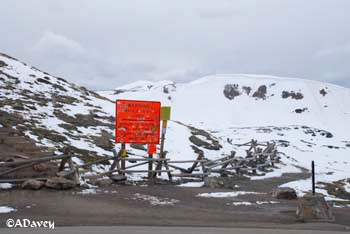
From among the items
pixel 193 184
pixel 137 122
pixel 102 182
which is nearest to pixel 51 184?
pixel 102 182

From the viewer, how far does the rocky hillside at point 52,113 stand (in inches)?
706

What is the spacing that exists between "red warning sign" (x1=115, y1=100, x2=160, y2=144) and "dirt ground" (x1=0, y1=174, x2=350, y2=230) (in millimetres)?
3340

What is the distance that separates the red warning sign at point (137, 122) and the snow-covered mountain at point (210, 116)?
2130 millimetres

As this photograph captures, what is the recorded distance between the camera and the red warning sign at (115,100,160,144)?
15125 millimetres

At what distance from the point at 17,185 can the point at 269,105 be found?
93.8m

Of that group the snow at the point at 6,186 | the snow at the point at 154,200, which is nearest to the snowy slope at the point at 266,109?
the snow at the point at 154,200

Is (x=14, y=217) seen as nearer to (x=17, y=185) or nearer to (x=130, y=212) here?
(x=130, y=212)

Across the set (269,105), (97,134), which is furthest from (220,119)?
(97,134)

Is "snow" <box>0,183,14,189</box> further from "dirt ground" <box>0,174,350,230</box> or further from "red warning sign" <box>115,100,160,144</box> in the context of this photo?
"red warning sign" <box>115,100,160,144</box>

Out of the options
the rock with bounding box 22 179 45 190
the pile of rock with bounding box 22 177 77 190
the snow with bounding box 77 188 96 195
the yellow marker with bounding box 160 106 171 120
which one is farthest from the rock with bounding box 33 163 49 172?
the yellow marker with bounding box 160 106 171 120

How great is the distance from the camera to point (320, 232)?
7.33 meters

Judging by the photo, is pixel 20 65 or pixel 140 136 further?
pixel 20 65

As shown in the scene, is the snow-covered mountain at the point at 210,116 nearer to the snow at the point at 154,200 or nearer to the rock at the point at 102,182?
the rock at the point at 102,182

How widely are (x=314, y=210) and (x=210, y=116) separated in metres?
75.5
